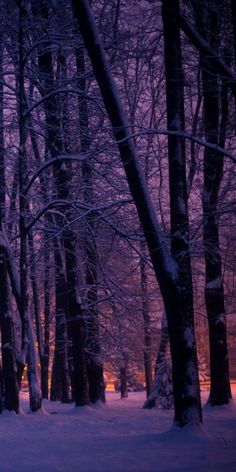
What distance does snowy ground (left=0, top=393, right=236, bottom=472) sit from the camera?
797 cm

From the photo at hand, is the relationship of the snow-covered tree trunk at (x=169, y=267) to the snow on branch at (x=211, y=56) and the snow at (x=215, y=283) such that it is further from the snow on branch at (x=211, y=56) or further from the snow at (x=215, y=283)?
the snow at (x=215, y=283)

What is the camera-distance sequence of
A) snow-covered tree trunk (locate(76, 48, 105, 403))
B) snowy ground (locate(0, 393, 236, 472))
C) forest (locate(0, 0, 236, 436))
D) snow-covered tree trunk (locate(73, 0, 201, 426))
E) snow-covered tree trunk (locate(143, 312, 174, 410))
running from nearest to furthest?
snowy ground (locate(0, 393, 236, 472)) < snow-covered tree trunk (locate(73, 0, 201, 426)) < forest (locate(0, 0, 236, 436)) < snow-covered tree trunk (locate(76, 48, 105, 403)) < snow-covered tree trunk (locate(143, 312, 174, 410))

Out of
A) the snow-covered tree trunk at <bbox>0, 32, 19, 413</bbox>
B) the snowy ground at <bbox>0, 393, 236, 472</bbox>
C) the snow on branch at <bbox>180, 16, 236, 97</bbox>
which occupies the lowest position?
the snowy ground at <bbox>0, 393, 236, 472</bbox>

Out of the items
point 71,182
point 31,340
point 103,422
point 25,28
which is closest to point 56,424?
point 103,422

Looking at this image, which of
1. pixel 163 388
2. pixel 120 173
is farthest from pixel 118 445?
pixel 163 388

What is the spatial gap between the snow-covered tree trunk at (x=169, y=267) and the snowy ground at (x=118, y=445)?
578 millimetres

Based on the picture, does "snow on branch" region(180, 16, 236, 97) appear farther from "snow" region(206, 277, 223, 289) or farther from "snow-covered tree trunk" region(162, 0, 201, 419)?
"snow" region(206, 277, 223, 289)

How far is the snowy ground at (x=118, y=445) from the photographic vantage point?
26.2ft

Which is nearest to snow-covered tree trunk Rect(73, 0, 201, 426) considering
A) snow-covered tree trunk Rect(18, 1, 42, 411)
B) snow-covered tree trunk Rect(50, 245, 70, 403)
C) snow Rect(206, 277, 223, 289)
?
snow-covered tree trunk Rect(18, 1, 42, 411)

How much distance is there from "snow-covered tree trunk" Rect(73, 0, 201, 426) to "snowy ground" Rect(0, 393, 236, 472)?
1.90ft

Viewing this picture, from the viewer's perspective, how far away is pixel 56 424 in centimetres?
1362

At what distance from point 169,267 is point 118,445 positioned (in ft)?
9.86

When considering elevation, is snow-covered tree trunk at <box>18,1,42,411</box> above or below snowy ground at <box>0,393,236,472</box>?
above

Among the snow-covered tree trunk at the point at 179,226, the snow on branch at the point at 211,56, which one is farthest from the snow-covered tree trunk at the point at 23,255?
the snow on branch at the point at 211,56
